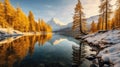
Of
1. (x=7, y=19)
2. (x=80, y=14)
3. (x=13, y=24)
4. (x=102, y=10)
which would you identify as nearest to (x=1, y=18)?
(x=7, y=19)

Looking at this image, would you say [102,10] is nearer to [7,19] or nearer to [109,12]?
[109,12]

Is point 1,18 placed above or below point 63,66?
above

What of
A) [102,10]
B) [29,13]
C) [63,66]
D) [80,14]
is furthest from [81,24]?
[29,13]

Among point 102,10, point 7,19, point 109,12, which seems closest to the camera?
point 109,12

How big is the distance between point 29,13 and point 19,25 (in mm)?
26491

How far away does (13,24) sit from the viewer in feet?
233

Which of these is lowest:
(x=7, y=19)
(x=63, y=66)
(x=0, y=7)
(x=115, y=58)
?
(x=63, y=66)

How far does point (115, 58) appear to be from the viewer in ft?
39.7

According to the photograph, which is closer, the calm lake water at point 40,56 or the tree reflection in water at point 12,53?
the calm lake water at point 40,56

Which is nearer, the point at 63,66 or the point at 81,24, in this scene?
the point at 63,66

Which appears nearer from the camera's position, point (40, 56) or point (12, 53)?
point (40, 56)

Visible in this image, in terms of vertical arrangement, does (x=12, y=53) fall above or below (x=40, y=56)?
above

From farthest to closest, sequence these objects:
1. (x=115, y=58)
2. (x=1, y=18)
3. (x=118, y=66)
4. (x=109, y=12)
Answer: (x=1, y=18), (x=109, y=12), (x=115, y=58), (x=118, y=66)

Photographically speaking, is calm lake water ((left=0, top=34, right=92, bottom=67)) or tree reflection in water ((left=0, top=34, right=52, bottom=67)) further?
tree reflection in water ((left=0, top=34, right=52, bottom=67))
